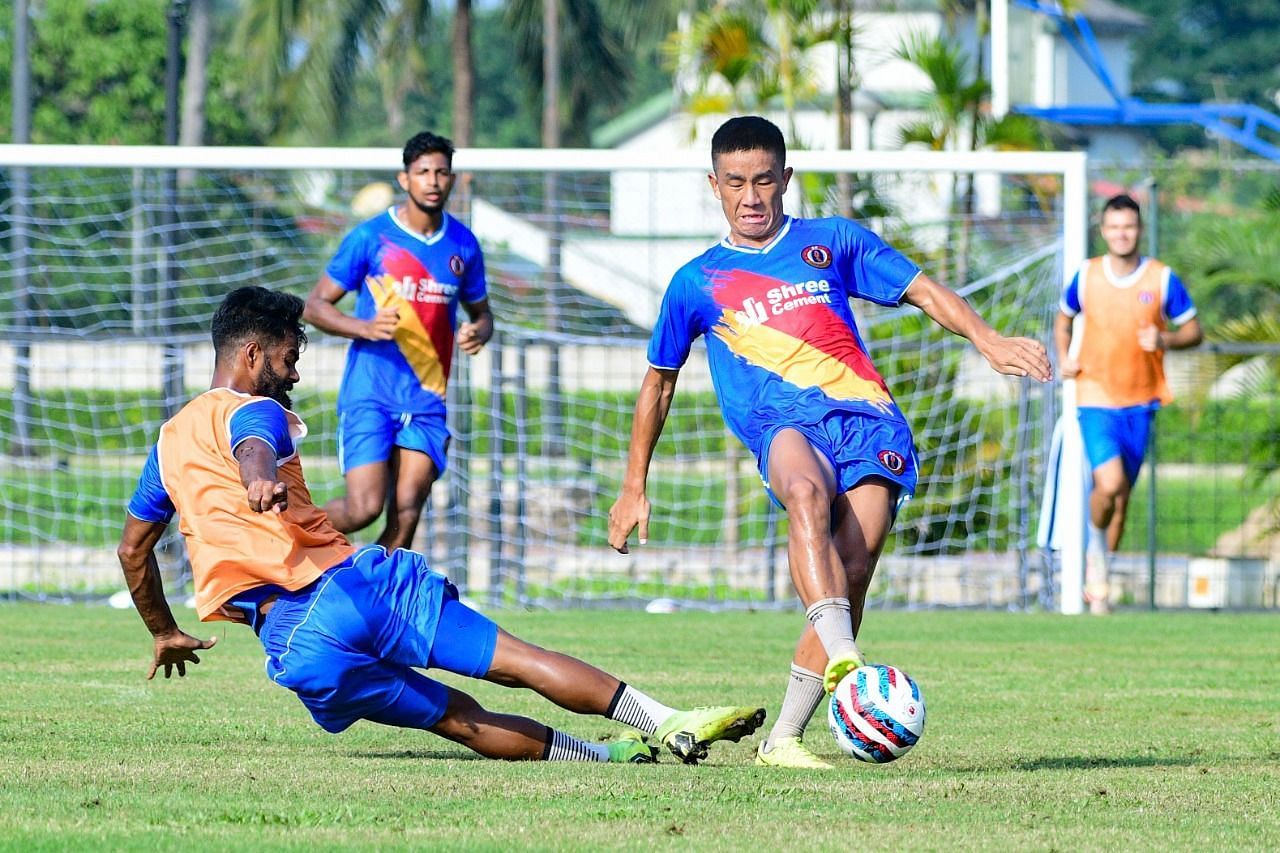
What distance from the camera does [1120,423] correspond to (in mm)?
11953

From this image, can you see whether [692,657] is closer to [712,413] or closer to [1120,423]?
[1120,423]

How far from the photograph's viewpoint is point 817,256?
245 inches

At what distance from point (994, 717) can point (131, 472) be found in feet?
35.9

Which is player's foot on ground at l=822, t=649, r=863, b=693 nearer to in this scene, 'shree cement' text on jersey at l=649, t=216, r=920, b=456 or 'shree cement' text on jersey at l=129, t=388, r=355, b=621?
'shree cement' text on jersey at l=649, t=216, r=920, b=456

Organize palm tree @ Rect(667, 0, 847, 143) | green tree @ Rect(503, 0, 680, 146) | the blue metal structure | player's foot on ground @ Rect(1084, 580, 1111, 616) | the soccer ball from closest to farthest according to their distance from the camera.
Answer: the soccer ball
player's foot on ground @ Rect(1084, 580, 1111, 616)
palm tree @ Rect(667, 0, 847, 143)
the blue metal structure
green tree @ Rect(503, 0, 680, 146)

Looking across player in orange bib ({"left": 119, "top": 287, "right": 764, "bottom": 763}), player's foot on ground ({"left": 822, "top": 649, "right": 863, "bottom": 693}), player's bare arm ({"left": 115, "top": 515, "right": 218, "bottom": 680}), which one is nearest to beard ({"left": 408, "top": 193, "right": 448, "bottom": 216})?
player in orange bib ({"left": 119, "top": 287, "right": 764, "bottom": 763})

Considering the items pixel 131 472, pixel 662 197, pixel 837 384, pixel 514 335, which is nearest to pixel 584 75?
pixel 662 197

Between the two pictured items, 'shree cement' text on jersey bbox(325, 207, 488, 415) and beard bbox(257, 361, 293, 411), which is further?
'shree cement' text on jersey bbox(325, 207, 488, 415)

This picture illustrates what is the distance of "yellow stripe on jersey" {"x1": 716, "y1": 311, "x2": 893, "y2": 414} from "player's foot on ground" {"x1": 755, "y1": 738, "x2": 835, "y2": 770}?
3.56ft

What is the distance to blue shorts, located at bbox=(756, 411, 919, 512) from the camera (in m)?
5.99

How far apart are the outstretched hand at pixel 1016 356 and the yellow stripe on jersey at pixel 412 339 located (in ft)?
14.4

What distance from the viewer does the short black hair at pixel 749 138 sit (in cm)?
614

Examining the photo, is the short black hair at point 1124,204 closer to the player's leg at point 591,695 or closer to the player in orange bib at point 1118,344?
the player in orange bib at point 1118,344

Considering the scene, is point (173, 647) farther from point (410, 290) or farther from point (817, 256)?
point (410, 290)
